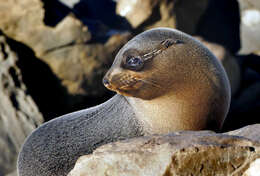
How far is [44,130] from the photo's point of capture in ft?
7.02

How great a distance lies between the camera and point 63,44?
15.3 feet

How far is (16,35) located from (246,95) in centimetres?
358

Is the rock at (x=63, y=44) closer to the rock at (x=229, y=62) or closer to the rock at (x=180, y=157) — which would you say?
the rock at (x=229, y=62)

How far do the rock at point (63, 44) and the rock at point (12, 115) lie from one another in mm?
494

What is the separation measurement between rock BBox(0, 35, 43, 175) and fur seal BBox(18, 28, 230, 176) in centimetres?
225

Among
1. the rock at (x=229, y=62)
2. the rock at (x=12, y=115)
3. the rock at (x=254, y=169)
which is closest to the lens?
the rock at (x=254, y=169)

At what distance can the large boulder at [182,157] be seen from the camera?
1170 millimetres

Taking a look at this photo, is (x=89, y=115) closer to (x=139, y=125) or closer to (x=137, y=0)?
(x=139, y=125)

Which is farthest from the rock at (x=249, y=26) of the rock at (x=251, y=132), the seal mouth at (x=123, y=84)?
the seal mouth at (x=123, y=84)

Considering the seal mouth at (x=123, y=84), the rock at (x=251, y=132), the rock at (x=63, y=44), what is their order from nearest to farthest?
the rock at (x=251, y=132), the seal mouth at (x=123, y=84), the rock at (x=63, y=44)

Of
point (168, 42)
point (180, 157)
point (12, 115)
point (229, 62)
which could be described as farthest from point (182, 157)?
point (229, 62)

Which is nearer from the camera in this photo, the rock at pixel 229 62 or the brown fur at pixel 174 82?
the brown fur at pixel 174 82

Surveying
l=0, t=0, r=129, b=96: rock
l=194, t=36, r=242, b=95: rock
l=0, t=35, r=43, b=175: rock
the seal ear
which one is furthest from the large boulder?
l=194, t=36, r=242, b=95: rock

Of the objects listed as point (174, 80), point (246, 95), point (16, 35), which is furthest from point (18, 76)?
point (246, 95)
